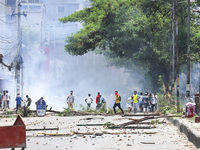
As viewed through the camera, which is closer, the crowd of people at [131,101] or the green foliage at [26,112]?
the green foliage at [26,112]

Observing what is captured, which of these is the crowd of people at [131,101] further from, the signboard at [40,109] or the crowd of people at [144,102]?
the signboard at [40,109]

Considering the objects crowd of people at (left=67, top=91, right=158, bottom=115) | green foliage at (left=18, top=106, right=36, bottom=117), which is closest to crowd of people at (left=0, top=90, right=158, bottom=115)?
crowd of people at (left=67, top=91, right=158, bottom=115)

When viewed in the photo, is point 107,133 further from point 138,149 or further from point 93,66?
point 93,66

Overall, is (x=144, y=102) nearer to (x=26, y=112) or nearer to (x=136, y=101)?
(x=136, y=101)

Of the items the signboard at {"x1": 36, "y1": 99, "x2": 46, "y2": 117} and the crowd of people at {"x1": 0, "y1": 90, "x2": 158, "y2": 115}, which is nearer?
the signboard at {"x1": 36, "y1": 99, "x2": 46, "y2": 117}

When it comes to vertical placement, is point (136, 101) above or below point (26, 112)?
above

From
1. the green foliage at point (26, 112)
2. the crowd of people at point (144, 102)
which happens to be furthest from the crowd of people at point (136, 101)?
the green foliage at point (26, 112)

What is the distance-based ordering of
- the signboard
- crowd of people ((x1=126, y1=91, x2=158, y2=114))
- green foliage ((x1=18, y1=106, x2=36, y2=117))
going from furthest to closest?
crowd of people ((x1=126, y1=91, x2=158, y2=114)), the signboard, green foliage ((x1=18, y1=106, x2=36, y2=117))

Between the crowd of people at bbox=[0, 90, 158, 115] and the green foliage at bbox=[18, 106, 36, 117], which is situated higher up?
the crowd of people at bbox=[0, 90, 158, 115]

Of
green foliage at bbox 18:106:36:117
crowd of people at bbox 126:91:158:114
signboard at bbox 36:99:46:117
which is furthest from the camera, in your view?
crowd of people at bbox 126:91:158:114

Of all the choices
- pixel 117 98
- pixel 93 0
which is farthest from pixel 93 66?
pixel 117 98

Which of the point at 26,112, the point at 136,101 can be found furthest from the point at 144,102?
the point at 26,112

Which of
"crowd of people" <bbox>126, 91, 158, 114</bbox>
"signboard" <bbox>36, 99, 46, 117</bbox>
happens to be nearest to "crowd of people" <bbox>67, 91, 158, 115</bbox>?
"crowd of people" <bbox>126, 91, 158, 114</bbox>

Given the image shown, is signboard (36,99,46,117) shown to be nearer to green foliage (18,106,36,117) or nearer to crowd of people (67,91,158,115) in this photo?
green foliage (18,106,36,117)
